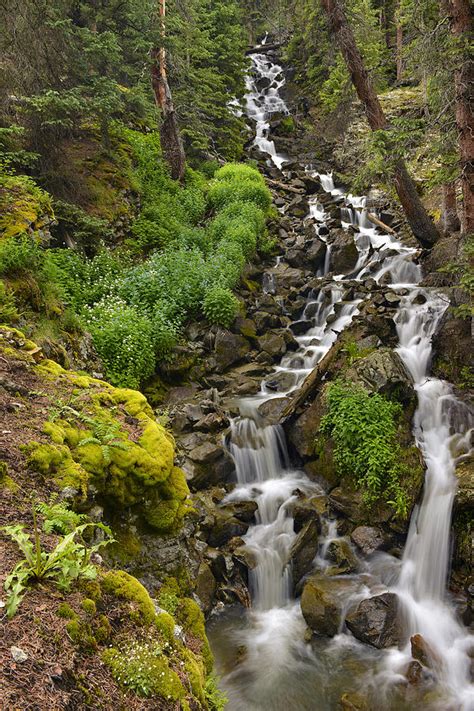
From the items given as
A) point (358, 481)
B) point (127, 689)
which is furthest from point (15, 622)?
point (358, 481)

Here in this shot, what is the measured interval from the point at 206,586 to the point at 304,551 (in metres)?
1.86

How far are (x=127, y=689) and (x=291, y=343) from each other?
11059 millimetres

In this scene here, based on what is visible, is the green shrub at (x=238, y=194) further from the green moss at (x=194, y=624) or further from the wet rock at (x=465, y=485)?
the green moss at (x=194, y=624)

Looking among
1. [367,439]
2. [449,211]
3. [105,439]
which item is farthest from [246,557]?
[449,211]

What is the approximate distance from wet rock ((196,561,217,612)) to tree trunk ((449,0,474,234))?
8379 millimetres

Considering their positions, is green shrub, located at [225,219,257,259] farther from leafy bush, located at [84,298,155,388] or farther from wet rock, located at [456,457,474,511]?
wet rock, located at [456,457,474,511]

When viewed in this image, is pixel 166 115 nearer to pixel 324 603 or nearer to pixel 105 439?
pixel 105 439

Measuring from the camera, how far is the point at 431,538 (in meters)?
7.87

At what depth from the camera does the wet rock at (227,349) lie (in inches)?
476

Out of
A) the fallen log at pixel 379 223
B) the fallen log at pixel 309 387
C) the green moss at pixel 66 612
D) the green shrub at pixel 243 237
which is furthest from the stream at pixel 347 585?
the fallen log at pixel 379 223

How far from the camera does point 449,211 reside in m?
13.2

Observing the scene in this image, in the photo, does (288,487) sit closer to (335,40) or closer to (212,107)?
(335,40)

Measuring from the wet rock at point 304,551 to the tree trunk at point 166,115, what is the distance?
15085 millimetres

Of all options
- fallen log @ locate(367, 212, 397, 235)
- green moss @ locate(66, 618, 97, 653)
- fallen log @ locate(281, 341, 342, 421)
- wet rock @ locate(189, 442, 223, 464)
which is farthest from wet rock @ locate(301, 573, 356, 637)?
fallen log @ locate(367, 212, 397, 235)
